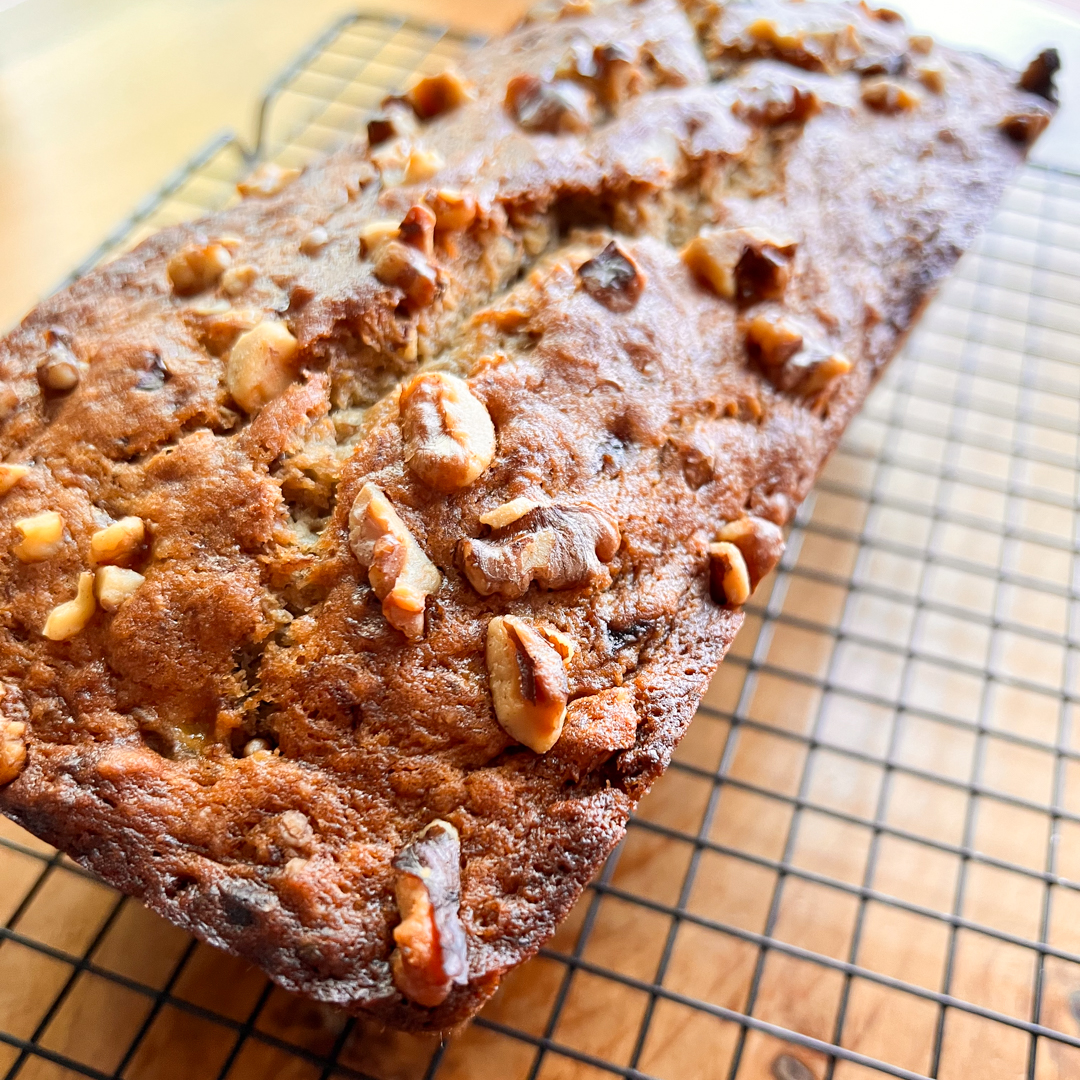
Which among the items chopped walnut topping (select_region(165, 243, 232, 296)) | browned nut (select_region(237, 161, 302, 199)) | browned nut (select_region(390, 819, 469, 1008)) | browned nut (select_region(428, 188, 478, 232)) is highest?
browned nut (select_region(428, 188, 478, 232))

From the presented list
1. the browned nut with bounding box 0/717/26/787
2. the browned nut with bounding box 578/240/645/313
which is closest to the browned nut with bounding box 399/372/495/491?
the browned nut with bounding box 578/240/645/313

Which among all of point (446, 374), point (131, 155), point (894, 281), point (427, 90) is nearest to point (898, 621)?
point (894, 281)

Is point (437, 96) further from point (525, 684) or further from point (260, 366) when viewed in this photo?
point (525, 684)

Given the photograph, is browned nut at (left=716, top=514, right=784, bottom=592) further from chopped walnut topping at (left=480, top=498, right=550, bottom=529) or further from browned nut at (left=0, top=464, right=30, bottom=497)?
browned nut at (left=0, top=464, right=30, bottom=497)

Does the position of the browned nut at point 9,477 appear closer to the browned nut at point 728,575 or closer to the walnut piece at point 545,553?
the walnut piece at point 545,553

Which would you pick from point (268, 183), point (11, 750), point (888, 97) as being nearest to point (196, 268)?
point (268, 183)

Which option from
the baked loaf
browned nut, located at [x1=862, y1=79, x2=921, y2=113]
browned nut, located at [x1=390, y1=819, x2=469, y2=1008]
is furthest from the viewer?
browned nut, located at [x1=862, y1=79, x2=921, y2=113]

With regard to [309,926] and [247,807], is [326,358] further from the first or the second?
[309,926]
